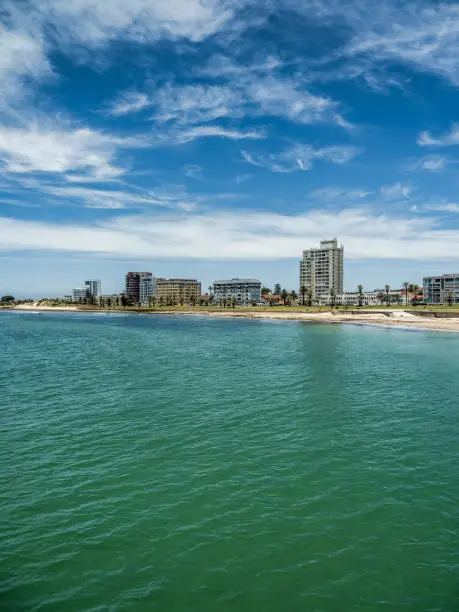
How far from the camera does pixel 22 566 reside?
12375 millimetres

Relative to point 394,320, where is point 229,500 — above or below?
below

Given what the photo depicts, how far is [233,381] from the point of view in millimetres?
38812

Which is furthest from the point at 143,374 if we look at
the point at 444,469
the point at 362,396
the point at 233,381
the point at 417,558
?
the point at 417,558

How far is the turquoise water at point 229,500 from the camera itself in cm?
1138

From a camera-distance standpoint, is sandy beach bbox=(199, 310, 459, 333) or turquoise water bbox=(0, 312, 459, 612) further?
sandy beach bbox=(199, 310, 459, 333)

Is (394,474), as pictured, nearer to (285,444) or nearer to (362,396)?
(285,444)

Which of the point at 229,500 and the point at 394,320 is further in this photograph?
the point at 394,320

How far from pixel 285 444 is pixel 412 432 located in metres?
7.48

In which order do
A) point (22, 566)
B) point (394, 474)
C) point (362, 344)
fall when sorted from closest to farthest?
point (22, 566), point (394, 474), point (362, 344)

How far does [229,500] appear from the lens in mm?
15945

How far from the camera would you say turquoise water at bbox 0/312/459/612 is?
11.4 metres

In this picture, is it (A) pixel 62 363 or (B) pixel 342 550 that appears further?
(A) pixel 62 363

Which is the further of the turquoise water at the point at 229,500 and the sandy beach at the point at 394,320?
the sandy beach at the point at 394,320

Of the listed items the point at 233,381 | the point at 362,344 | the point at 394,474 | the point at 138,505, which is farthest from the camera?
the point at 362,344
